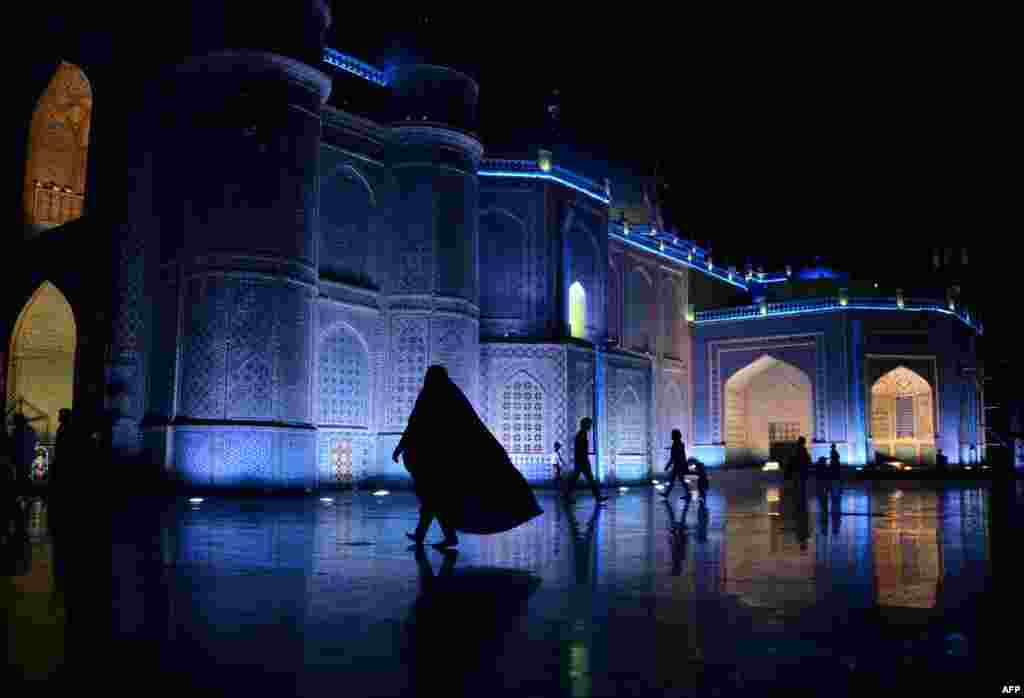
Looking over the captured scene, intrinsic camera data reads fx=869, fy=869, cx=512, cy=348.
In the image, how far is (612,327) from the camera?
27.1 m

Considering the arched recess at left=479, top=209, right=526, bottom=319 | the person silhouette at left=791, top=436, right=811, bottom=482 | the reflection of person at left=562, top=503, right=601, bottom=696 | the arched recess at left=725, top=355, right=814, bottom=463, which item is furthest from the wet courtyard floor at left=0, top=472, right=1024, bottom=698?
the arched recess at left=725, top=355, right=814, bottom=463

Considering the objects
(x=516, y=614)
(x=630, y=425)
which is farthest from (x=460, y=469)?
(x=630, y=425)

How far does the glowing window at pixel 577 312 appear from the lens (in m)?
24.8

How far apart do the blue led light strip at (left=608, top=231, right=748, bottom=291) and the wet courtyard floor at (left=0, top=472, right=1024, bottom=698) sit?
2214 centimetres

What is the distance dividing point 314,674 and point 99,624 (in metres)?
1.32

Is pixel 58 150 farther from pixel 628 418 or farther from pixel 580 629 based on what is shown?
pixel 580 629

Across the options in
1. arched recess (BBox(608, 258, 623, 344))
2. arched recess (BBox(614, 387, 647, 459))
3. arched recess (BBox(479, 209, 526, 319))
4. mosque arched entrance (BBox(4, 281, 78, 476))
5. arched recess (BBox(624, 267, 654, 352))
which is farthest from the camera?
arched recess (BBox(624, 267, 654, 352))

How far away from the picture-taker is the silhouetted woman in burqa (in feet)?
21.1

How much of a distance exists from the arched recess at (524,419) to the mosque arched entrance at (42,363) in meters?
10.0

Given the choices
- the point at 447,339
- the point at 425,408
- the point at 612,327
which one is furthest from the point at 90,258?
the point at 612,327

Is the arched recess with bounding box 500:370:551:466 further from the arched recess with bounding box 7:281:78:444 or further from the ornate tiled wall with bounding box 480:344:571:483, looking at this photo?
the arched recess with bounding box 7:281:78:444

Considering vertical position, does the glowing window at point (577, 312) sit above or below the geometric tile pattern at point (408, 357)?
above

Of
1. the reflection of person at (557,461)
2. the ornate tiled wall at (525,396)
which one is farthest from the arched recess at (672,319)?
the reflection of person at (557,461)

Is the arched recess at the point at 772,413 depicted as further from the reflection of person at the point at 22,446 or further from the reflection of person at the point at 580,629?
the reflection of person at the point at 580,629
